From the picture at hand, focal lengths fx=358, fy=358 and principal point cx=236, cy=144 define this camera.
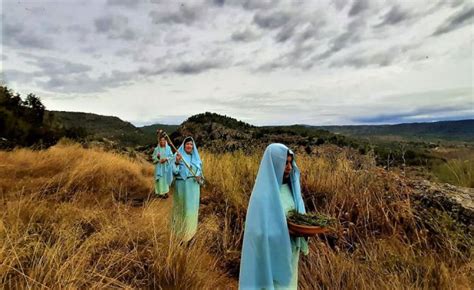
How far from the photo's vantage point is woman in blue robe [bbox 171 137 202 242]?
6.34 meters

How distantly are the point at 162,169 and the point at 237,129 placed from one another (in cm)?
2243

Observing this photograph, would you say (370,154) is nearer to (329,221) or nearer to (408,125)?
(329,221)

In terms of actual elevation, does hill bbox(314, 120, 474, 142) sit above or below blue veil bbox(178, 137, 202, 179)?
below

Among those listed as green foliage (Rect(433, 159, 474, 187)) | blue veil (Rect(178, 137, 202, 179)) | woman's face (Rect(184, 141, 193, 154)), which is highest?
woman's face (Rect(184, 141, 193, 154))

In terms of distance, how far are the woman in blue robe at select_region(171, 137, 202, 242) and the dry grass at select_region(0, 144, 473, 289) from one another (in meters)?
0.42

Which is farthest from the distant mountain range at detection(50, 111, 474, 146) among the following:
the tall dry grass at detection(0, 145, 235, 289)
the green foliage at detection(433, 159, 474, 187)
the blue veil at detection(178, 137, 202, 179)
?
the tall dry grass at detection(0, 145, 235, 289)

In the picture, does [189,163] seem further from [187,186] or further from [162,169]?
[162,169]

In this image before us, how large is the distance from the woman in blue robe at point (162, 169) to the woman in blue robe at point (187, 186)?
499 mm

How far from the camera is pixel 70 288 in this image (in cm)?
279

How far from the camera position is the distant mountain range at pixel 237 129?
27545 millimetres

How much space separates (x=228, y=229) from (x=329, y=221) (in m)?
2.80

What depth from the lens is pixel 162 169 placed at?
8039mm

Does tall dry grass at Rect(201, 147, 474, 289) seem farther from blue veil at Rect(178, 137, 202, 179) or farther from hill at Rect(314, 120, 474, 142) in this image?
hill at Rect(314, 120, 474, 142)

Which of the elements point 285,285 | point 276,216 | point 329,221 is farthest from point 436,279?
point 276,216
